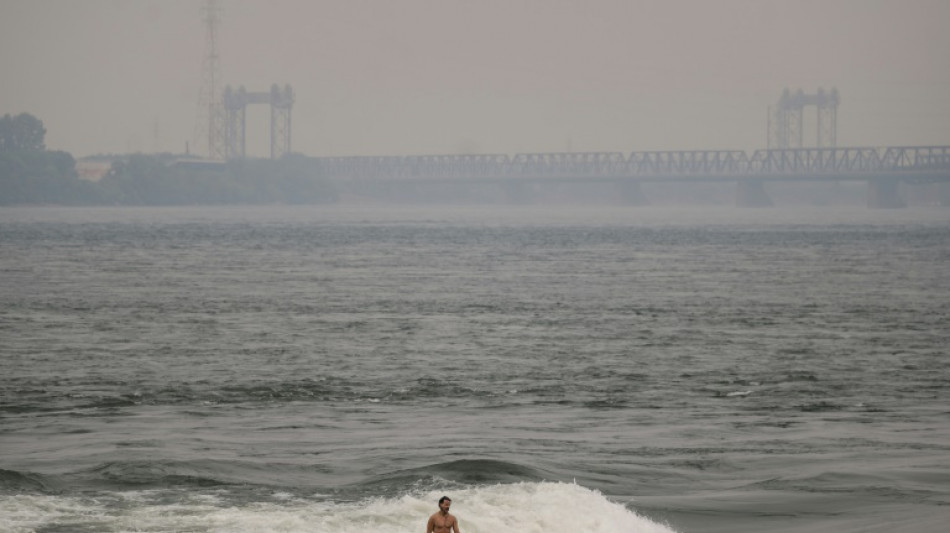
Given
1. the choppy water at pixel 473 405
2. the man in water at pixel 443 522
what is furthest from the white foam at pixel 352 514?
the man in water at pixel 443 522

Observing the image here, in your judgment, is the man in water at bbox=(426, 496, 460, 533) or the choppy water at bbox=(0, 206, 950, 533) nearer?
the man in water at bbox=(426, 496, 460, 533)

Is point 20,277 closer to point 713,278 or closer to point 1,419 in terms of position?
point 713,278

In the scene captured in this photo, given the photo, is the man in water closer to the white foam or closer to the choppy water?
the white foam

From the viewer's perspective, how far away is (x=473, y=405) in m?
39.0

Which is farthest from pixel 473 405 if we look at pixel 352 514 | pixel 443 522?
pixel 443 522

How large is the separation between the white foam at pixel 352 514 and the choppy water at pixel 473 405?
0.07m

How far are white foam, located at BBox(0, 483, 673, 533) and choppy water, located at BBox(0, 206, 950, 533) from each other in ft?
0.24

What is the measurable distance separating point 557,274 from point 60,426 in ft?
208

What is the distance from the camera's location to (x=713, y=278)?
90125 millimetres

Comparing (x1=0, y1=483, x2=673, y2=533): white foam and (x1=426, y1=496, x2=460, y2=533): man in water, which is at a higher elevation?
(x1=426, y1=496, x2=460, y2=533): man in water

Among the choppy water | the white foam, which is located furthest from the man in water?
the choppy water

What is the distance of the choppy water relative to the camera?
26703 mm

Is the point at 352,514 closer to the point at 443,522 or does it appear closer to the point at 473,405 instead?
the point at 443,522

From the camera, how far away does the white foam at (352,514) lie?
2461 centimetres
